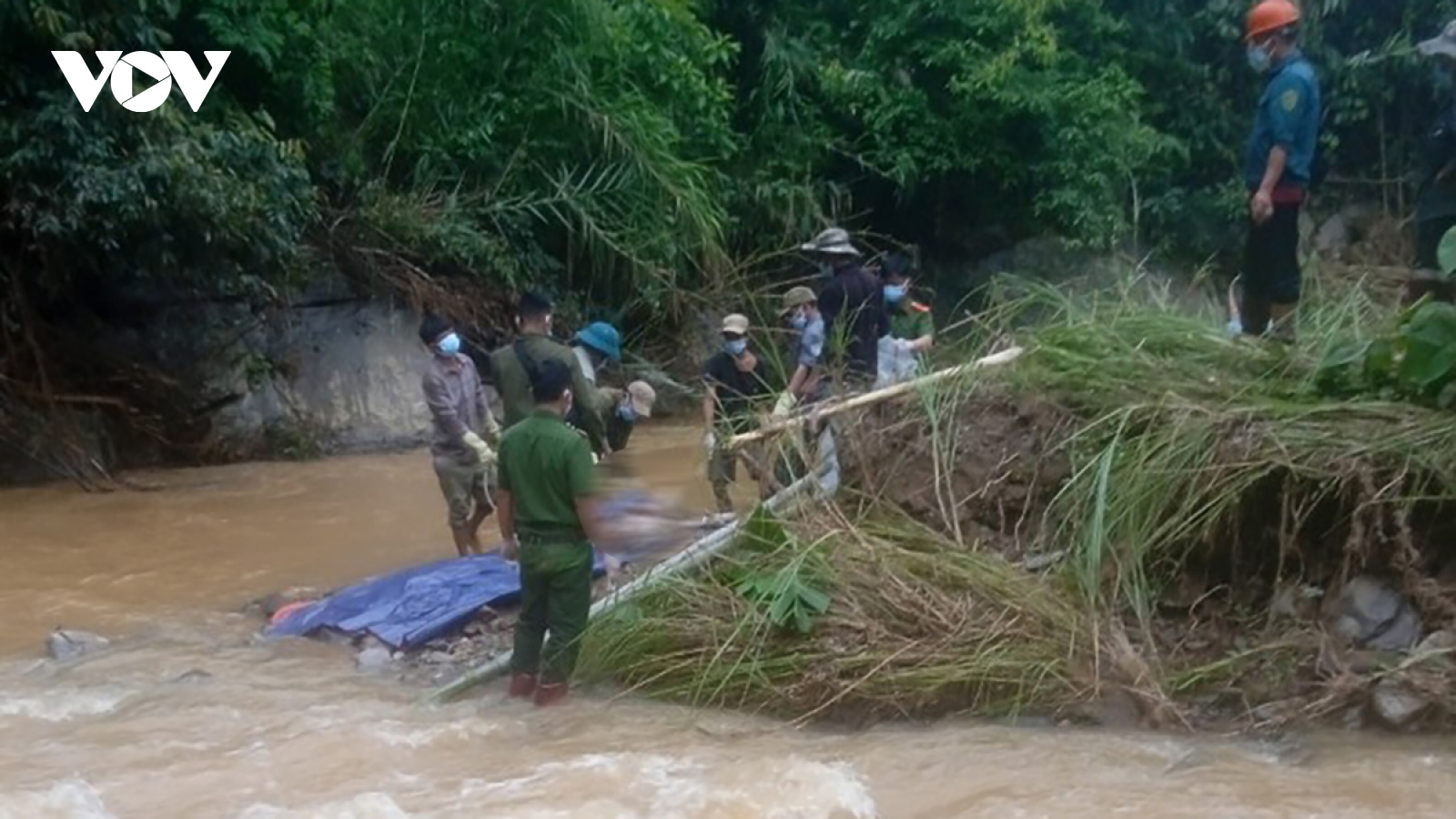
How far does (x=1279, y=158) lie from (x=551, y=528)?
3.61 metres

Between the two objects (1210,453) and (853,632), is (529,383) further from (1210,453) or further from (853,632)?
(1210,453)

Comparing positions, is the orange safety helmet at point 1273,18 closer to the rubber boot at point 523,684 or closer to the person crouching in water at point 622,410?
the person crouching in water at point 622,410

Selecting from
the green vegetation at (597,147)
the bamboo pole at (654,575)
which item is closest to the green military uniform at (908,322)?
the bamboo pole at (654,575)

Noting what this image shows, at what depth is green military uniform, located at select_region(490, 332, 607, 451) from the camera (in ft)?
28.3

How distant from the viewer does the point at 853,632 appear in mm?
6891

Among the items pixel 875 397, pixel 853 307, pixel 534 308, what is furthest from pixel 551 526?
pixel 853 307

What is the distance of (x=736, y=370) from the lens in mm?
9797

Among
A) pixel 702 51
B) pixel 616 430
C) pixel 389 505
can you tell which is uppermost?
pixel 702 51

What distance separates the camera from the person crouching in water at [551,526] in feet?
23.1

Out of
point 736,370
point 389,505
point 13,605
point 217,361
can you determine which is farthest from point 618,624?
point 217,361

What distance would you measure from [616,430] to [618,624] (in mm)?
2441

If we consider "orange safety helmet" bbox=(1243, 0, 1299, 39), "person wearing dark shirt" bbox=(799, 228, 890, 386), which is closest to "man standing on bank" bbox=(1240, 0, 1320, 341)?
"orange safety helmet" bbox=(1243, 0, 1299, 39)

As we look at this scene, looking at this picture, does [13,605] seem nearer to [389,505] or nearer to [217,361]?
[389,505]

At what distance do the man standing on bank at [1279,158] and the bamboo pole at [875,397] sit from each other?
1.21m
